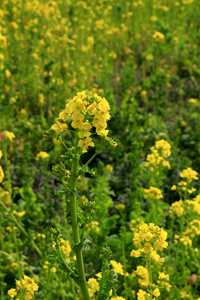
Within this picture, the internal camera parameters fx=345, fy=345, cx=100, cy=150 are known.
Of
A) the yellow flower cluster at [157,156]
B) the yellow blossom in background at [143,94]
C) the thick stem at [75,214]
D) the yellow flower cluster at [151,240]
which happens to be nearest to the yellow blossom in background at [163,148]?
the yellow flower cluster at [157,156]

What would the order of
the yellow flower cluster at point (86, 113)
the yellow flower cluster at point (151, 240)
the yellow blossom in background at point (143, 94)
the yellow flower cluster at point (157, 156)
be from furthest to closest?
the yellow blossom in background at point (143, 94) < the yellow flower cluster at point (157, 156) < the yellow flower cluster at point (151, 240) < the yellow flower cluster at point (86, 113)

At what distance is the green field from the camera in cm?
155

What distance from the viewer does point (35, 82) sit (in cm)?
503

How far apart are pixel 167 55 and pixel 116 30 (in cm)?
111

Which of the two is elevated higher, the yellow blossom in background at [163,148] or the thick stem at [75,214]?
the yellow blossom in background at [163,148]

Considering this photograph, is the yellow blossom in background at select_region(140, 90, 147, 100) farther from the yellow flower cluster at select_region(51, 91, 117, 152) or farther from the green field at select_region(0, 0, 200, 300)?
the yellow flower cluster at select_region(51, 91, 117, 152)

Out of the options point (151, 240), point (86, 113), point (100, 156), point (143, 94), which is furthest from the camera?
point (143, 94)

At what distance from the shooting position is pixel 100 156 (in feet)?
13.9

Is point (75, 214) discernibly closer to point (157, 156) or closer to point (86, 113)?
point (86, 113)

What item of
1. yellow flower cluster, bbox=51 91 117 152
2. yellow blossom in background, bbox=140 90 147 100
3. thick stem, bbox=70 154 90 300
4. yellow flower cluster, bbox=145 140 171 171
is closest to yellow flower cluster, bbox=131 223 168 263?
thick stem, bbox=70 154 90 300

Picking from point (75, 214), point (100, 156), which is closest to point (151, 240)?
point (75, 214)

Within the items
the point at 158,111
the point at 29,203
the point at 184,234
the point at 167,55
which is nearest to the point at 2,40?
the point at 29,203

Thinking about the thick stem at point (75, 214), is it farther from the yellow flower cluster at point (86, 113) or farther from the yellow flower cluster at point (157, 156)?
the yellow flower cluster at point (157, 156)

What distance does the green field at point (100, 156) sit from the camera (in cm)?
155
